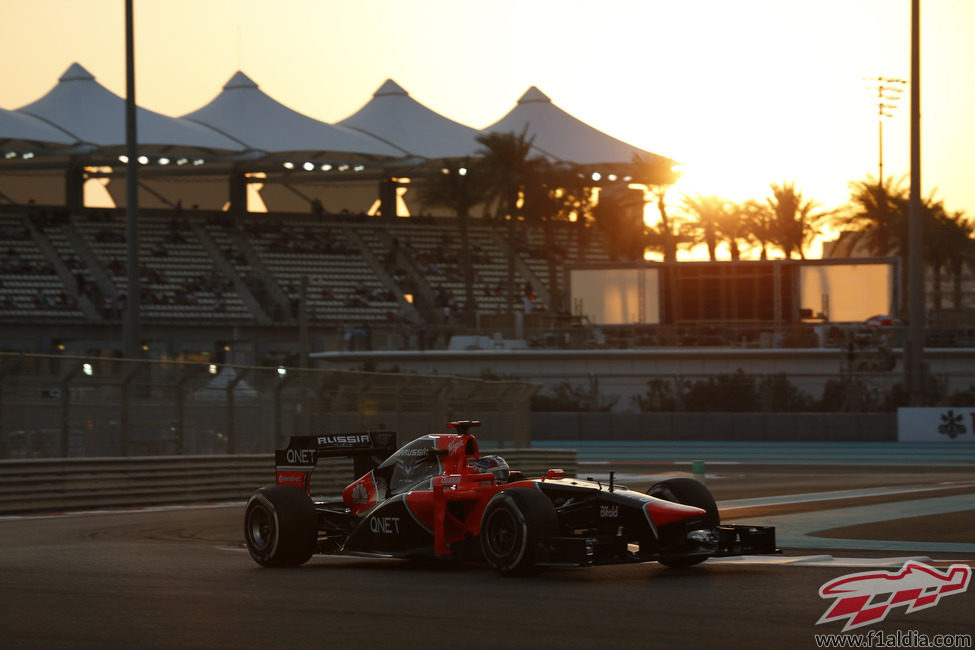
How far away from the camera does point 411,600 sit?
30.7 ft

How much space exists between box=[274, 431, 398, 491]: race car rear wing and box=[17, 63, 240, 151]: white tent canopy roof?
51.7m

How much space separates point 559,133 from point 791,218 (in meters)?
12.6

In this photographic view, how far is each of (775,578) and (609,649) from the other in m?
3.18

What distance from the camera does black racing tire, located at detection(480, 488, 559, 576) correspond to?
9992 millimetres

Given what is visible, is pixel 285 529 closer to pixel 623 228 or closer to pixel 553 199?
pixel 553 199

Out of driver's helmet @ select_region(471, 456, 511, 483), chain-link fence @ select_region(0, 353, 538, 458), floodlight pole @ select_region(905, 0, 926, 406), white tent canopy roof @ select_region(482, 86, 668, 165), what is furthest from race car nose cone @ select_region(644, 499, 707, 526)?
white tent canopy roof @ select_region(482, 86, 668, 165)

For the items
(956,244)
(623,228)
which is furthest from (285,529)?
(956,244)

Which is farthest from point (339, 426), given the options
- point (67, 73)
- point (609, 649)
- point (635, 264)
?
point (67, 73)

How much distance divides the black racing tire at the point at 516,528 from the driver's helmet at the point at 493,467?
0.82m

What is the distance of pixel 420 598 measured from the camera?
9.44m

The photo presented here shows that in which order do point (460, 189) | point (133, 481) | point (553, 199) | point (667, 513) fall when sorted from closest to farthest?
point (667, 513) < point (133, 481) < point (553, 199) < point (460, 189)

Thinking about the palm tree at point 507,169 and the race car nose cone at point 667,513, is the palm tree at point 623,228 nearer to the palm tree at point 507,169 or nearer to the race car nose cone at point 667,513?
the palm tree at point 507,169

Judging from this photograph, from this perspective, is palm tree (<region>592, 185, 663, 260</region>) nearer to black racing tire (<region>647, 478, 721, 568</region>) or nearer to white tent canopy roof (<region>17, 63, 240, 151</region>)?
white tent canopy roof (<region>17, 63, 240, 151</region>)

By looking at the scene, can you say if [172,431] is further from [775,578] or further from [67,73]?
[67,73]
